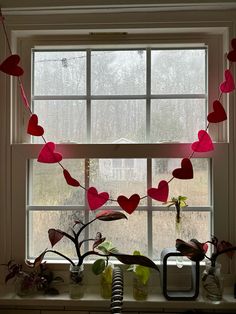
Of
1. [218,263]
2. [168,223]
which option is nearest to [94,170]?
[168,223]

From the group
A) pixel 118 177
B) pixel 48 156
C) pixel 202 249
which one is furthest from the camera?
pixel 118 177

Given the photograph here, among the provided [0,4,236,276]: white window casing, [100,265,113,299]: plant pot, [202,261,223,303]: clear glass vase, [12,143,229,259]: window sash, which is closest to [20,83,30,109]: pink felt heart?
[0,4,236,276]: white window casing

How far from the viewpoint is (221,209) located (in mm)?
1284

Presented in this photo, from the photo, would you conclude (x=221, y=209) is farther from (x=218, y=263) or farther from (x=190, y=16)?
(x=190, y=16)

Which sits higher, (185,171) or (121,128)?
(121,128)

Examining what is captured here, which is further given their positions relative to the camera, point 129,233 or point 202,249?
point 129,233

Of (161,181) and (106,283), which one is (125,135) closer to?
(161,181)

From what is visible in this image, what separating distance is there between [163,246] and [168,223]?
0.34 ft

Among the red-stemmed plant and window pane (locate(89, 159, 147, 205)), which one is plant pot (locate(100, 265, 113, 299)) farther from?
window pane (locate(89, 159, 147, 205))

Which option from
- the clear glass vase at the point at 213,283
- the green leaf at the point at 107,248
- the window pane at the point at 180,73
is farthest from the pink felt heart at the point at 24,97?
the clear glass vase at the point at 213,283

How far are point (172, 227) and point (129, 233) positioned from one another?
19 cm

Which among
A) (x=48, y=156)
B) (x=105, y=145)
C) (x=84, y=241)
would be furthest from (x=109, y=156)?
(x=84, y=241)

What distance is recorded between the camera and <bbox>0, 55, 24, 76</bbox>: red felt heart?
1.23 metres

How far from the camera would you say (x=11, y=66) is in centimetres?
123
